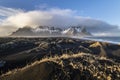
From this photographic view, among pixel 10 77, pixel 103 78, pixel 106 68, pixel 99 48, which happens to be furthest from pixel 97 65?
pixel 99 48

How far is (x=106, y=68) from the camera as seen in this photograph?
2972 cm

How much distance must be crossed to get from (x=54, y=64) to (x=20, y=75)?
3999mm

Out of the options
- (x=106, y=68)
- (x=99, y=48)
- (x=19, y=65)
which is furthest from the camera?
(x=99, y=48)

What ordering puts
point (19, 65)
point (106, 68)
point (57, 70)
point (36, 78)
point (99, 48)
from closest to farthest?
point (36, 78) < point (57, 70) < point (106, 68) < point (19, 65) < point (99, 48)

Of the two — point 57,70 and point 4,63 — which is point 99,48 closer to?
point 4,63

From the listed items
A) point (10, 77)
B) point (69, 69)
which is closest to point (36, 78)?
point (10, 77)

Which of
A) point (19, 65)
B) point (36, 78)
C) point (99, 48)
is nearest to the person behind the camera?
point (36, 78)

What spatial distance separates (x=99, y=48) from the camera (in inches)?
2210

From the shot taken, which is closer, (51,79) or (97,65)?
(51,79)

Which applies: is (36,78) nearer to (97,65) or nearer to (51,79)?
(51,79)


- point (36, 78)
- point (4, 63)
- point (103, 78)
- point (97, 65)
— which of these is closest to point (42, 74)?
point (36, 78)

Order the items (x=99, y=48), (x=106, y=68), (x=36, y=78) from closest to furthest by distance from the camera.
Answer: (x=36, y=78), (x=106, y=68), (x=99, y=48)

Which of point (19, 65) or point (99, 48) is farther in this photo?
point (99, 48)

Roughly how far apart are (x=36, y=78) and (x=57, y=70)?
2.61 meters
